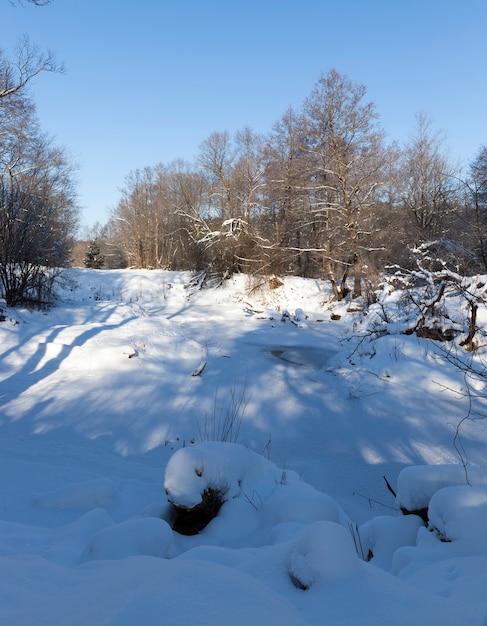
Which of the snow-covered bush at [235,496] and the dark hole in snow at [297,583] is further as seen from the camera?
the snow-covered bush at [235,496]

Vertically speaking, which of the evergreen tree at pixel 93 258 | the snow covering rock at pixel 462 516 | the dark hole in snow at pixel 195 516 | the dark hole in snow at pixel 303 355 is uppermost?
the evergreen tree at pixel 93 258

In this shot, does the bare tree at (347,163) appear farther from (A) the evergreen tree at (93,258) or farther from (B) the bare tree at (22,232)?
(A) the evergreen tree at (93,258)

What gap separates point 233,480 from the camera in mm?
3176

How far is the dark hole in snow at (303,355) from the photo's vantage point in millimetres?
9791

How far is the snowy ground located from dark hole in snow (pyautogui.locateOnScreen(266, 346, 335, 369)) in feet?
0.38

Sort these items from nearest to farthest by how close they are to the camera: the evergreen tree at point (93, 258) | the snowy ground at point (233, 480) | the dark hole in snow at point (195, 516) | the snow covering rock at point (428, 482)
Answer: the snowy ground at point (233, 480)
the snow covering rock at point (428, 482)
the dark hole in snow at point (195, 516)
the evergreen tree at point (93, 258)

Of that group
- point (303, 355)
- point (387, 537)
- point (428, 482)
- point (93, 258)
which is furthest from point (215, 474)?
point (93, 258)

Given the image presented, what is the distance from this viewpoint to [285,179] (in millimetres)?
19141

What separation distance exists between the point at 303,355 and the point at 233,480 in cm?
768

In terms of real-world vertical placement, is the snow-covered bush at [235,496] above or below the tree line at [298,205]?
below

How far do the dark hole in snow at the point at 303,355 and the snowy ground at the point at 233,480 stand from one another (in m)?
0.12

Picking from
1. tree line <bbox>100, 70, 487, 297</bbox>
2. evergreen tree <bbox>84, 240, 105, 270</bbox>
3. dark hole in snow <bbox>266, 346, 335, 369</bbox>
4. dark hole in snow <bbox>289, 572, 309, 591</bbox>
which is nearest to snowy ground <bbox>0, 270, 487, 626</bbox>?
dark hole in snow <bbox>289, 572, 309, 591</bbox>

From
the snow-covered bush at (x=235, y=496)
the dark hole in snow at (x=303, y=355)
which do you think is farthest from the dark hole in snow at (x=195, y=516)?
the dark hole in snow at (x=303, y=355)

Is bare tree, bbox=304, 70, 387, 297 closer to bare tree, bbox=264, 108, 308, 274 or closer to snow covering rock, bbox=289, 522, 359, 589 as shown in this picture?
bare tree, bbox=264, 108, 308, 274
